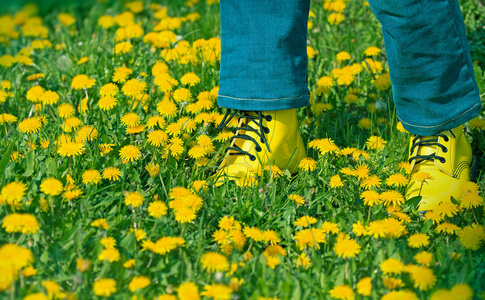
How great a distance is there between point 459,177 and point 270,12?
2.82ft

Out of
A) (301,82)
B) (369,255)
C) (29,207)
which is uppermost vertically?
(301,82)

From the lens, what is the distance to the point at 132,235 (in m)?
1.50

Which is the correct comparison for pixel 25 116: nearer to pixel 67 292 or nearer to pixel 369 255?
pixel 67 292

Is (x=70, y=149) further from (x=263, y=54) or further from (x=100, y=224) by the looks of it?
(x=263, y=54)

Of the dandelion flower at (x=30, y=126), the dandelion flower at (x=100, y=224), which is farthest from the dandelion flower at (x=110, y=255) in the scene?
the dandelion flower at (x=30, y=126)

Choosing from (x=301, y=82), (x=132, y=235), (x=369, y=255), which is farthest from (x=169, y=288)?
(x=301, y=82)

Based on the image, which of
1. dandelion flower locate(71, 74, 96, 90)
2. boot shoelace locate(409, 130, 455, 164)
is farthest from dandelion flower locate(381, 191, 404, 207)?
dandelion flower locate(71, 74, 96, 90)

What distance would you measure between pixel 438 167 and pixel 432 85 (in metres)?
0.32

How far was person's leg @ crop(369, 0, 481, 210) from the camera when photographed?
1.63 m

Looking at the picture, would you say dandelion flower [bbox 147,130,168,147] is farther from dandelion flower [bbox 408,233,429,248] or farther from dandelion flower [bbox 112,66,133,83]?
dandelion flower [bbox 408,233,429,248]

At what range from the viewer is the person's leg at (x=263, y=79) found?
174 centimetres

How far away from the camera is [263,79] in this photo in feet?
5.88

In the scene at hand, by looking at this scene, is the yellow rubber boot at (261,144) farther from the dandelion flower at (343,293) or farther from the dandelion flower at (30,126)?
the dandelion flower at (30,126)

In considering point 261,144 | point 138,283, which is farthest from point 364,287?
point 261,144
